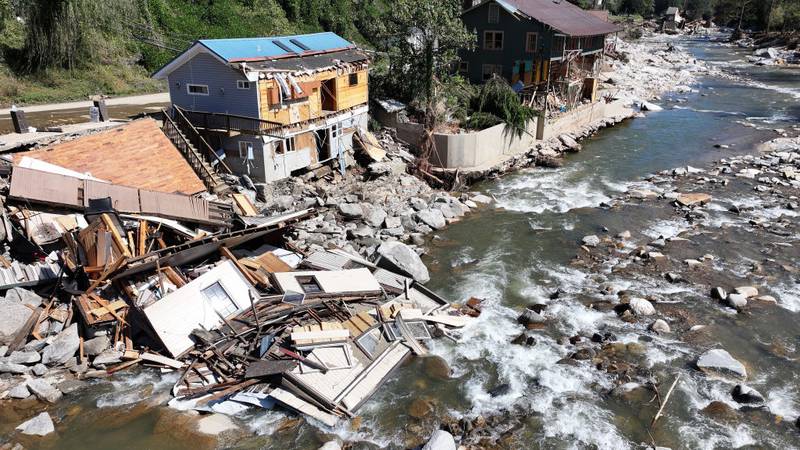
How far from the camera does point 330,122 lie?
83.7 feet

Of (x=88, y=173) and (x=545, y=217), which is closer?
(x=88, y=173)

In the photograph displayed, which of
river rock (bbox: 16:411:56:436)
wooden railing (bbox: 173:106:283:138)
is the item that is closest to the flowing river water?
river rock (bbox: 16:411:56:436)

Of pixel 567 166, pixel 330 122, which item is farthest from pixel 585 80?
pixel 330 122

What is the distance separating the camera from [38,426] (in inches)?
484

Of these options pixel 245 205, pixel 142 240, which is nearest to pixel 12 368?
pixel 142 240

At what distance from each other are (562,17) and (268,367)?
36.0 meters

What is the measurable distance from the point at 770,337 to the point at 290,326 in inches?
547

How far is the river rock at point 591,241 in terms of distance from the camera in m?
22.1

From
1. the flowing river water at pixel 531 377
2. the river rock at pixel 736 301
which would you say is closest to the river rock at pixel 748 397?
the flowing river water at pixel 531 377

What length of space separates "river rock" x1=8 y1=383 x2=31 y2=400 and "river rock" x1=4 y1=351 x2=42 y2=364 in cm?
76

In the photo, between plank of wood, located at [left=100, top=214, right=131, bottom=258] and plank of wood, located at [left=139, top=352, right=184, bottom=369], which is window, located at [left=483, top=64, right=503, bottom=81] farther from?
plank of wood, located at [left=139, top=352, right=184, bottom=369]

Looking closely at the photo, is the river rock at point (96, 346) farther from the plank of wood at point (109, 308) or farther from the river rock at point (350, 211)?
the river rock at point (350, 211)

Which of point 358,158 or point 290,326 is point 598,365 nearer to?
point 290,326

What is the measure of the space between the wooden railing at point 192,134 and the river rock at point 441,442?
15.0 m
